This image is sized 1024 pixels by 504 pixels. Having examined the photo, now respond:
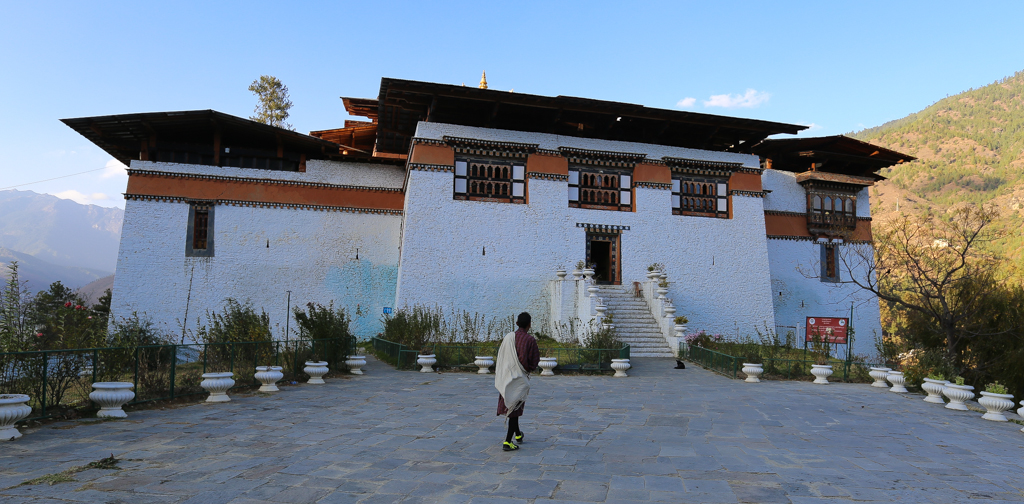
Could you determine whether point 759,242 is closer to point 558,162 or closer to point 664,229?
point 664,229

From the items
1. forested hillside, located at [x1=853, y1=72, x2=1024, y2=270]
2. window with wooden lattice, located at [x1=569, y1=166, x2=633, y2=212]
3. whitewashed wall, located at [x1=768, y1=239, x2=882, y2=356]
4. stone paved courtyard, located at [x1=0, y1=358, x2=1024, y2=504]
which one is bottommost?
stone paved courtyard, located at [x1=0, y1=358, x2=1024, y2=504]

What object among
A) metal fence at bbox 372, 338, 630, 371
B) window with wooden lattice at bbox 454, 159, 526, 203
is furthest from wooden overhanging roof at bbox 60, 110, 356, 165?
metal fence at bbox 372, 338, 630, 371

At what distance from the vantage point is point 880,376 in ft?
38.6

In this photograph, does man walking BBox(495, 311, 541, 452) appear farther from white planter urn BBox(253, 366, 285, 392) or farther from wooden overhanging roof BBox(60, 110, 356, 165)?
wooden overhanging roof BBox(60, 110, 356, 165)

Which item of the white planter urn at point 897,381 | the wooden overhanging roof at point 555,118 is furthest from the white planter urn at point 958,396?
the wooden overhanging roof at point 555,118

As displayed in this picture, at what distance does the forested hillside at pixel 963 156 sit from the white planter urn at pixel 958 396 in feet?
212

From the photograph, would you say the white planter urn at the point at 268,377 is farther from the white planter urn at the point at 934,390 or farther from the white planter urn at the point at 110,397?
the white planter urn at the point at 934,390

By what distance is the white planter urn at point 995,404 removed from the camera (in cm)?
840

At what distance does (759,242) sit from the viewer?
2105 centimetres

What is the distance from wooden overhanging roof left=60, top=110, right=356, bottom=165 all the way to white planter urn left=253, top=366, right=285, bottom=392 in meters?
11.3

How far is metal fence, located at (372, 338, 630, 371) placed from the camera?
12742 millimetres

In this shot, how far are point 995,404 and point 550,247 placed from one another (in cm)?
1261

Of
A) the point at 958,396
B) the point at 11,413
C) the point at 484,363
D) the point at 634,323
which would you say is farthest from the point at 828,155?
the point at 11,413

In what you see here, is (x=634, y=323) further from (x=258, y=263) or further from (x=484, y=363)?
(x=258, y=263)
